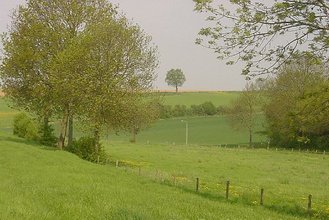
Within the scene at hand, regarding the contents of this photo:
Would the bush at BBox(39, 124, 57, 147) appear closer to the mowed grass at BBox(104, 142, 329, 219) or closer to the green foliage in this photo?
the mowed grass at BBox(104, 142, 329, 219)

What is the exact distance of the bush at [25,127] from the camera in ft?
181

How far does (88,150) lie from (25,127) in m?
17.6

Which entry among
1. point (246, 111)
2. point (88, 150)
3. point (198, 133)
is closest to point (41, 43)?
point (88, 150)

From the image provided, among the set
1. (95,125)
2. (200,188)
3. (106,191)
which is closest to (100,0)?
(95,125)

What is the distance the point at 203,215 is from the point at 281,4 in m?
8.24

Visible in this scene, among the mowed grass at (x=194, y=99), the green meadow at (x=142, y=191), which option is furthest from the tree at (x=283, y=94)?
the mowed grass at (x=194, y=99)

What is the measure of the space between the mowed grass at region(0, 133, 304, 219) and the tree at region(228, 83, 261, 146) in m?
71.1

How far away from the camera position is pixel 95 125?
41.1m

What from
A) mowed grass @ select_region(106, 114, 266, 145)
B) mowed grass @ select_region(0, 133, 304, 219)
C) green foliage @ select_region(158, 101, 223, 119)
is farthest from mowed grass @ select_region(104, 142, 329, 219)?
green foliage @ select_region(158, 101, 223, 119)

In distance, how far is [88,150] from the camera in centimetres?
4356

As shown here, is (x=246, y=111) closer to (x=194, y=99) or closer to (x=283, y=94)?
(x=283, y=94)

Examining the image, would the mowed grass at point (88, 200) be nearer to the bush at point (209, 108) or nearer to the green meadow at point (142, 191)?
the green meadow at point (142, 191)

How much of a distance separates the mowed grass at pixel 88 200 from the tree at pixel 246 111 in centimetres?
7109

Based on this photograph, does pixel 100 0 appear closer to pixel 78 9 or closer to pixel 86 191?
pixel 78 9
